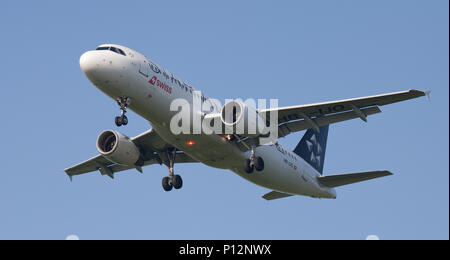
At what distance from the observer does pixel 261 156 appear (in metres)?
36.0

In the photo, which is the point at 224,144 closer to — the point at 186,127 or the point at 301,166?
the point at 186,127

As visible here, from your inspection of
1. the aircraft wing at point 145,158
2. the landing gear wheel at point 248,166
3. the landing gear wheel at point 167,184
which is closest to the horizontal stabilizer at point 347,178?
the landing gear wheel at point 248,166

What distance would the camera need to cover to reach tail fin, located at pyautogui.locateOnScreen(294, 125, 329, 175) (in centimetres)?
4306

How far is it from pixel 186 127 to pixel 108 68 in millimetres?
4633

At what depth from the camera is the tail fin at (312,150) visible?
43.1 m

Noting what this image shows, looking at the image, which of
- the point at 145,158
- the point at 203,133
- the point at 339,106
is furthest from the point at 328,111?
the point at 145,158

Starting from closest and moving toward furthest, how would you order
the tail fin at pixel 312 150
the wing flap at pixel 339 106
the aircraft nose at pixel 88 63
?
the aircraft nose at pixel 88 63, the wing flap at pixel 339 106, the tail fin at pixel 312 150

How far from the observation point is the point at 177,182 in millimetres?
36344

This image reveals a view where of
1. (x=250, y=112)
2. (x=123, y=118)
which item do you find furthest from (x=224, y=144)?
(x=123, y=118)

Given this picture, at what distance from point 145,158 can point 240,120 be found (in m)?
7.94

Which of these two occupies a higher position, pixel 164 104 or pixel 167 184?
pixel 164 104

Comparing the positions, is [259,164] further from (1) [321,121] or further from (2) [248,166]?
(1) [321,121]

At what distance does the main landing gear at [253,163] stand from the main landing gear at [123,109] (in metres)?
6.52

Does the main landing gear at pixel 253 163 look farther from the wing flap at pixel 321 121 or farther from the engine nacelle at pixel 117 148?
the engine nacelle at pixel 117 148
